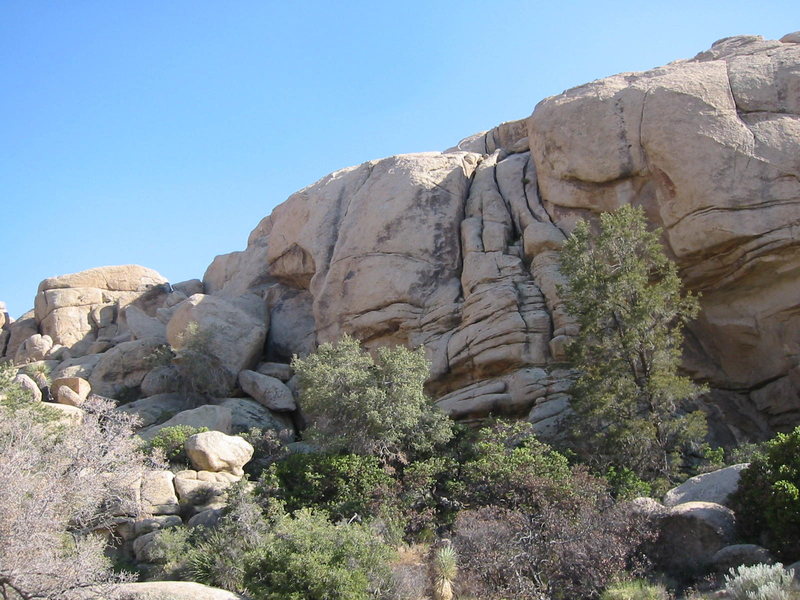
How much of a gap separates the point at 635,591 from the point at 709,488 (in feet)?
15.5

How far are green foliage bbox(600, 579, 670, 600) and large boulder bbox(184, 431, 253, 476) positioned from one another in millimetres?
12638

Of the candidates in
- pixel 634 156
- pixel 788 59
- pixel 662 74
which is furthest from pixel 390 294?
pixel 788 59

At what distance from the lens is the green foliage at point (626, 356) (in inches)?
819

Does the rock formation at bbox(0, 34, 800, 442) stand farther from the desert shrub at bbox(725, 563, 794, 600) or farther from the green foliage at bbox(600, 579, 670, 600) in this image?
the desert shrub at bbox(725, 563, 794, 600)

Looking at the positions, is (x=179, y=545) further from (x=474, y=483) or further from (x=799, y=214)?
(x=799, y=214)

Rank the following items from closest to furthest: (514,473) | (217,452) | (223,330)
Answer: (514,473) → (217,452) → (223,330)

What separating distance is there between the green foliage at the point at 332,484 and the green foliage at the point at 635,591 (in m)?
6.69

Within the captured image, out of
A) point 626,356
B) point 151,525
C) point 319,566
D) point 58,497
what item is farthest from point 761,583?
point 151,525

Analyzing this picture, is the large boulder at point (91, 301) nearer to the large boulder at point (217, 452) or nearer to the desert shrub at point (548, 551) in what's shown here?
the large boulder at point (217, 452)

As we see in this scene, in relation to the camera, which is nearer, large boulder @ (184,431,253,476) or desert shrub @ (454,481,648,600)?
desert shrub @ (454,481,648,600)

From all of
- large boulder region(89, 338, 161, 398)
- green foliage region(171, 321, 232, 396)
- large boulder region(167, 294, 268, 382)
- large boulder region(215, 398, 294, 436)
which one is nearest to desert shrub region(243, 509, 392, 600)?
large boulder region(215, 398, 294, 436)

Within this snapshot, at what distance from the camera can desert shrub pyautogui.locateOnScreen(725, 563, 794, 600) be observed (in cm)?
1262

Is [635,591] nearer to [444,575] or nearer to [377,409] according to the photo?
[444,575]

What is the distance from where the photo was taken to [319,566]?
48.1 feet
